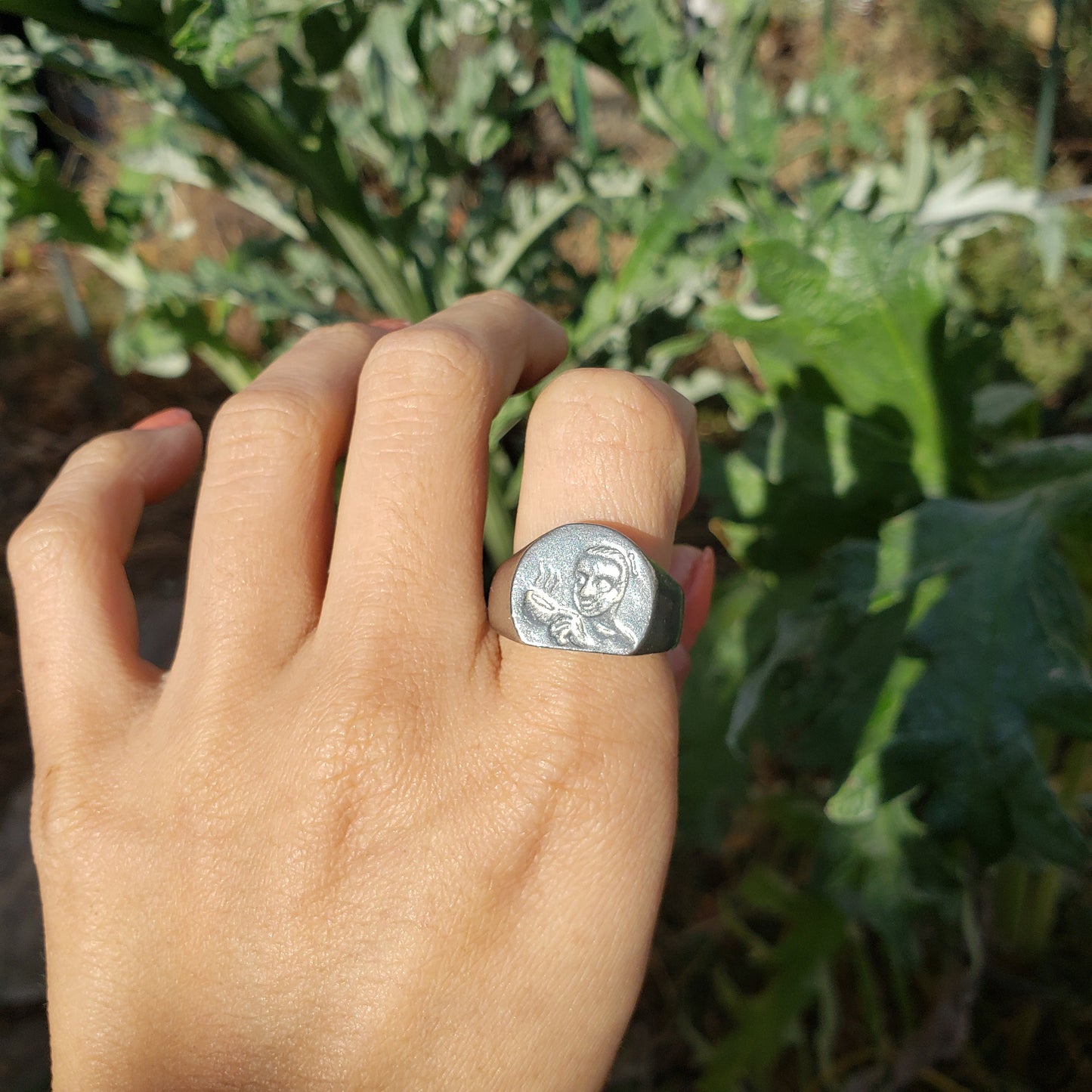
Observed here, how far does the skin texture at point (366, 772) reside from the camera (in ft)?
2.28

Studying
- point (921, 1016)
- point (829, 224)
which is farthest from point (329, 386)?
point (921, 1016)

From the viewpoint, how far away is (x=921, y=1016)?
5.64ft

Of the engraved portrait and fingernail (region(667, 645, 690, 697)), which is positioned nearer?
the engraved portrait

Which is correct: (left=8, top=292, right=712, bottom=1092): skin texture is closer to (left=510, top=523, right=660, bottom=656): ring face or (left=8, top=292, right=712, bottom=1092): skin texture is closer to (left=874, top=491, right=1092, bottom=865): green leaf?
(left=510, top=523, right=660, bottom=656): ring face

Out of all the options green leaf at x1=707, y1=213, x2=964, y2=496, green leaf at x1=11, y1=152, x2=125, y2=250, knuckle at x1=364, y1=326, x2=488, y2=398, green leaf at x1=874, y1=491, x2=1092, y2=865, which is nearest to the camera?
knuckle at x1=364, y1=326, x2=488, y2=398

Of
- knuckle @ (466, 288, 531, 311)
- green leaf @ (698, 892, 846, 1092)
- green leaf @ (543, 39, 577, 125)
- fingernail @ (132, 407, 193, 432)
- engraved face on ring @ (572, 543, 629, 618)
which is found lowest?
green leaf @ (698, 892, 846, 1092)

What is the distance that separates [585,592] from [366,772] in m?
0.23

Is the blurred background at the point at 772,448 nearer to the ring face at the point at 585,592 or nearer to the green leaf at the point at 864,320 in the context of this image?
the green leaf at the point at 864,320

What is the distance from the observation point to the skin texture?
2.28 ft

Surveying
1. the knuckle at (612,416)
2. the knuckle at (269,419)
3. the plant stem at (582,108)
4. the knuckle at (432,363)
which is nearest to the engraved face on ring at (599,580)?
the knuckle at (612,416)

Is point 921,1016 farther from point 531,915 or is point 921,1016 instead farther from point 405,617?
point 405,617

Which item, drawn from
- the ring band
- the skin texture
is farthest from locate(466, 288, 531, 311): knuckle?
the ring band

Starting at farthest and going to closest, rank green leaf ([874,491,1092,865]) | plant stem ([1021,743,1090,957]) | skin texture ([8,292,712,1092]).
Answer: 1. plant stem ([1021,743,1090,957])
2. green leaf ([874,491,1092,865])
3. skin texture ([8,292,712,1092])

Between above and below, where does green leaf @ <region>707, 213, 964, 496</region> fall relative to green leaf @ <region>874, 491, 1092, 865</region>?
above
